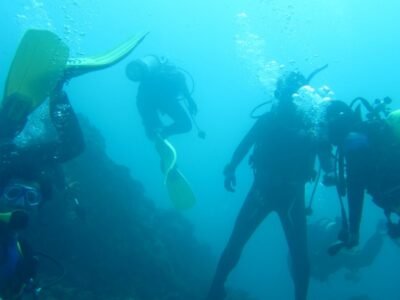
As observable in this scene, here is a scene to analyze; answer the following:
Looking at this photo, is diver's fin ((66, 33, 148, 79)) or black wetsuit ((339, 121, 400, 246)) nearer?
black wetsuit ((339, 121, 400, 246))

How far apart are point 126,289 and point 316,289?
2252 centimetres

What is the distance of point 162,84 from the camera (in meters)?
9.33

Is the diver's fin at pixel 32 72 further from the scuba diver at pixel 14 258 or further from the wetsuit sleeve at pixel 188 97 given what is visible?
the wetsuit sleeve at pixel 188 97

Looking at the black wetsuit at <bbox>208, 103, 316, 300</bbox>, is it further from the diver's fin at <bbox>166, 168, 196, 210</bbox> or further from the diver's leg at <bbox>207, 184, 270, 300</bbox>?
the diver's fin at <bbox>166, 168, 196, 210</bbox>

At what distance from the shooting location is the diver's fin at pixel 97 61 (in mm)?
5418

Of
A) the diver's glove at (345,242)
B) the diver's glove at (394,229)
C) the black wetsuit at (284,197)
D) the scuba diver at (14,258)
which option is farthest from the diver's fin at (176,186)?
the scuba diver at (14,258)

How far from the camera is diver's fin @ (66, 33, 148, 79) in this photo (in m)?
5.42

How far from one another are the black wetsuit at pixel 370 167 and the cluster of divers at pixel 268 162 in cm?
1

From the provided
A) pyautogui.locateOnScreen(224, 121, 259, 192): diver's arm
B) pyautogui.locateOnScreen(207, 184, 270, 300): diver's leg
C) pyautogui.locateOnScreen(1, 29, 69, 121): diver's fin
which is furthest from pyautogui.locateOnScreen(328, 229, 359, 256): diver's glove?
pyautogui.locateOnScreen(1, 29, 69, 121): diver's fin

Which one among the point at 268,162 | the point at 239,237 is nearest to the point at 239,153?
the point at 268,162

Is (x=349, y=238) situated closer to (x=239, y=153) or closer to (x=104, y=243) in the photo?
(x=239, y=153)

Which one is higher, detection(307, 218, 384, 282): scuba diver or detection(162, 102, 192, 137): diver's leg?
detection(162, 102, 192, 137): diver's leg

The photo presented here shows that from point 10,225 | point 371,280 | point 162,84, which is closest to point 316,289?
point 371,280

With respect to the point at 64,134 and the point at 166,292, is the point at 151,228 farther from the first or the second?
the point at 64,134
